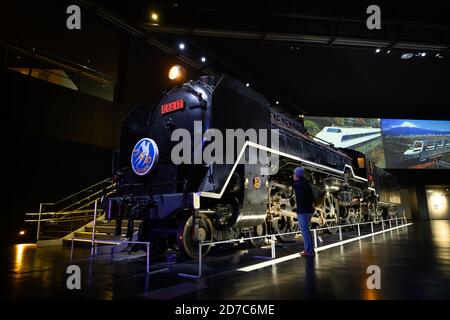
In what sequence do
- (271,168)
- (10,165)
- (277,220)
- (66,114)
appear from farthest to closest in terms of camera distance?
(66,114) → (10,165) → (277,220) → (271,168)

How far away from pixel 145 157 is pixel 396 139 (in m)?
19.4

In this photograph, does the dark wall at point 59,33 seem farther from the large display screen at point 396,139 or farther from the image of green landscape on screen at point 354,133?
the large display screen at point 396,139

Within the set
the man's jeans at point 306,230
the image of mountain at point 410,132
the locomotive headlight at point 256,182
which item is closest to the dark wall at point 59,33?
the locomotive headlight at point 256,182

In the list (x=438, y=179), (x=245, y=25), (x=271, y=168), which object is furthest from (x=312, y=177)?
(x=438, y=179)

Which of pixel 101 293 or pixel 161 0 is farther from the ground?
pixel 161 0

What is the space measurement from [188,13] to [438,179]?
2123cm

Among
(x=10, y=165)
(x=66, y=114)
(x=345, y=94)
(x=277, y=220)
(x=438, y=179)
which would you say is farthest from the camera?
(x=438, y=179)

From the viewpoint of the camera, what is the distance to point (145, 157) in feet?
15.3

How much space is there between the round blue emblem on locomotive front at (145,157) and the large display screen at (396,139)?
52.0 feet

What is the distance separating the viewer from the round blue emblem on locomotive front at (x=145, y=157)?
4.54 metres

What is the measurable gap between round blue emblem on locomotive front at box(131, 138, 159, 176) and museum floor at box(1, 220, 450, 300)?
1.41 meters

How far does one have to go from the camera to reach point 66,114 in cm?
945

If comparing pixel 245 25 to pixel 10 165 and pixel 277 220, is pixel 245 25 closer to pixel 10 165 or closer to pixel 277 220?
pixel 277 220

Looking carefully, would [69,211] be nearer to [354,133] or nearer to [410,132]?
[354,133]
